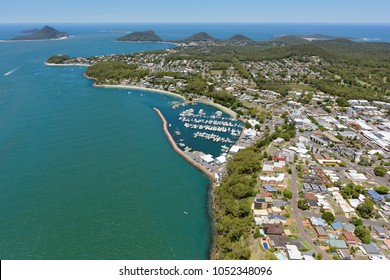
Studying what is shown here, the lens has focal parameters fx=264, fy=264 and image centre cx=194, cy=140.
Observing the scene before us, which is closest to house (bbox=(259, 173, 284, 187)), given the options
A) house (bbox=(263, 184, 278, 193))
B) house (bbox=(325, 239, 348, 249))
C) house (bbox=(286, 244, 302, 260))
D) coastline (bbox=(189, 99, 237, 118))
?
house (bbox=(263, 184, 278, 193))

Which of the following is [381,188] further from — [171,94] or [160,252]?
[171,94]

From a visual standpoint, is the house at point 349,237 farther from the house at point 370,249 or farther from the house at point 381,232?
the house at point 381,232

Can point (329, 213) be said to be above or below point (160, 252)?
above

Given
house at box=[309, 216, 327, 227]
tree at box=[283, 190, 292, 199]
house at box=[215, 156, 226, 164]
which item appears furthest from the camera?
house at box=[215, 156, 226, 164]

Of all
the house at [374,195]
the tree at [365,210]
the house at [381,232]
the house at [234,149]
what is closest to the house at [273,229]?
the house at [381,232]

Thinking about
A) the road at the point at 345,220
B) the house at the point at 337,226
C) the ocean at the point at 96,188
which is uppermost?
the house at the point at 337,226

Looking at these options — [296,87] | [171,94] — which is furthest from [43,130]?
[296,87]

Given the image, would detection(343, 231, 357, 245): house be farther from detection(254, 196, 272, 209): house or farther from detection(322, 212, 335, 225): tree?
detection(254, 196, 272, 209): house
